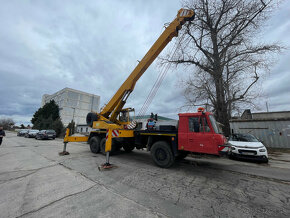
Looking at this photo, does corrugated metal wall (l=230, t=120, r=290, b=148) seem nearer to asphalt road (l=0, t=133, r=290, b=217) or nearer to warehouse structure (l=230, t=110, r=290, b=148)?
warehouse structure (l=230, t=110, r=290, b=148)

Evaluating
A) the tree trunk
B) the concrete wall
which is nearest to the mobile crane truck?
the tree trunk

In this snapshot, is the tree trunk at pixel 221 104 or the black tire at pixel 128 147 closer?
the black tire at pixel 128 147

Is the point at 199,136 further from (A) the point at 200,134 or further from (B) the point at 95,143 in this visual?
(B) the point at 95,143

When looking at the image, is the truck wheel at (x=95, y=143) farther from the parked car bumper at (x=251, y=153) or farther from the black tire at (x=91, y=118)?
the parked car bumper at (x=251, y=153)

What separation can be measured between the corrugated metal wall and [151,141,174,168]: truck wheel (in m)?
11.0

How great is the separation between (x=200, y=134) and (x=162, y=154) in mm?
1685

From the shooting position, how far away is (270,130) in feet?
35.4

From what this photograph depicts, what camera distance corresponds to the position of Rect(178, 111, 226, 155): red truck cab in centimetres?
391

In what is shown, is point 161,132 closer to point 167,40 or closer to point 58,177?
point 58,177

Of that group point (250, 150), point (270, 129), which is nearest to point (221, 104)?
point (250, 150)

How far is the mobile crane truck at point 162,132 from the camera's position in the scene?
4.15 m

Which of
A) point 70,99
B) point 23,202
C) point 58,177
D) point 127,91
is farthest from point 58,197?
point 70,99

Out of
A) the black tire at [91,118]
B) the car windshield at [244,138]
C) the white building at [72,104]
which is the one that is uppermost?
the white building at [72,104]

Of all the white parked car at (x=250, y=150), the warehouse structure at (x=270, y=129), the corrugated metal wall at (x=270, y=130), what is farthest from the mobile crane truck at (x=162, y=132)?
the corrugated metal wall at (x=270, y=130)
